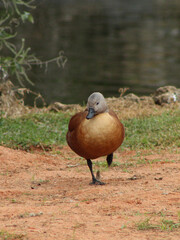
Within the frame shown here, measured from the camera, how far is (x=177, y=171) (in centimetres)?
592

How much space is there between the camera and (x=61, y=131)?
870 cm

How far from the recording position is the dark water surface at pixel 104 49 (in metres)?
16.4

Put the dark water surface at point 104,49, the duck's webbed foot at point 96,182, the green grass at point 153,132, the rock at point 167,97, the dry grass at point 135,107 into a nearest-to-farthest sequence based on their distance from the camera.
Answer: the duck's webbed foot at point 96,182, the green grass at point 153,132, the dry grass at point 135,107, the rock at point 167,97, the dark water surface at point 104,49

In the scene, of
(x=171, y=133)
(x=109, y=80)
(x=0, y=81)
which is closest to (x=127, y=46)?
(x=109, y=80)

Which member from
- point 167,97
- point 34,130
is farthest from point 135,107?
point 34,130

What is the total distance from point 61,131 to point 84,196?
12.5 ft

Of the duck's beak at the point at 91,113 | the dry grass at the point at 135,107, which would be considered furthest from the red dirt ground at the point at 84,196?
the dry grass at the point at 135,107

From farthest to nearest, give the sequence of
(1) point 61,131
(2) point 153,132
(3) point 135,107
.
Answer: (3) point 135,107 < (1) point 61,131 < (2) point 153,132

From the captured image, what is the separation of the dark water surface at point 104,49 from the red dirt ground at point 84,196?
23.2 ft

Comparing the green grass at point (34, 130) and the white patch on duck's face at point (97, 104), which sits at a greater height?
the white patch on duck's face at point (97, 104)

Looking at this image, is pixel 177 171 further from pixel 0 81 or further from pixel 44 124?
pixel 0 81

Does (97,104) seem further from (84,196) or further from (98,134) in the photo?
(84,196)

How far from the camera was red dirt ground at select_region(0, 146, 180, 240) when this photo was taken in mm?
3826

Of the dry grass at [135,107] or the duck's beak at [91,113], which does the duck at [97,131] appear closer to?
the duck's beak at [91,113]
